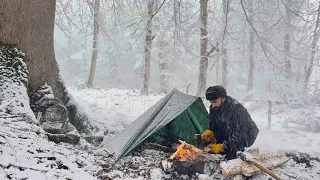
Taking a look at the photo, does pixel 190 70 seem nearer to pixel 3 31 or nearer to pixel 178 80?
pixel 178 80

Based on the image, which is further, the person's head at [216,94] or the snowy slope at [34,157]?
the person's head at [216,94]

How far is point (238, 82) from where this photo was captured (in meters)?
33.2

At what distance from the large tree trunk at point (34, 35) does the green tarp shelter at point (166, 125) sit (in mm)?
1411

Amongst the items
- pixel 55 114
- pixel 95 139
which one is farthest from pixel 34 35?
pixel 95 139

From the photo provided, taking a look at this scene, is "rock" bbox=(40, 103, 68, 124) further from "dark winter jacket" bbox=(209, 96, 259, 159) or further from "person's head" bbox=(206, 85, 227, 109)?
"dark winter jacket" bbox=(209, 96, 259, 159)

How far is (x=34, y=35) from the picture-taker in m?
4.73

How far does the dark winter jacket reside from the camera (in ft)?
13.5

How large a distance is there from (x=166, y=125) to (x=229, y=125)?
1241 millimetres

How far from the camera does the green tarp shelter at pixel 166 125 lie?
4.46 meters

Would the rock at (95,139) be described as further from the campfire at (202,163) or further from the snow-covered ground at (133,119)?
the campfire at (202,163)

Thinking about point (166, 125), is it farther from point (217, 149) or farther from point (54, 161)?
point (54, 161)

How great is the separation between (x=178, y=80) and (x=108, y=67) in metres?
9.71

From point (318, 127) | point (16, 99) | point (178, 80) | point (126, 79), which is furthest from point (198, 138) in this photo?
point (126, 79)

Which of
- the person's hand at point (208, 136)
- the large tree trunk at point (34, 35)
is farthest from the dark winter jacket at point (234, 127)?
the large tree trunk at point (34, 35)
